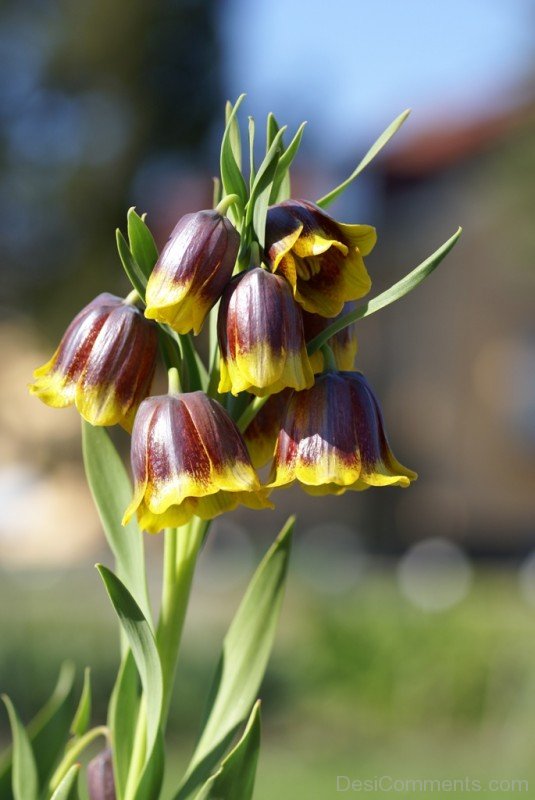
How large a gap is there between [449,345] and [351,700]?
718 cm

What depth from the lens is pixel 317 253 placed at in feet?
2.80

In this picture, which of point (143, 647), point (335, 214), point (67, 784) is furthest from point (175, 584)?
point (335, 214)

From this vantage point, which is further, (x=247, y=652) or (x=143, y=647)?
(x=247, y=652)

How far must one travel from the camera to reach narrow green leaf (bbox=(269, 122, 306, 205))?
91 centimetres

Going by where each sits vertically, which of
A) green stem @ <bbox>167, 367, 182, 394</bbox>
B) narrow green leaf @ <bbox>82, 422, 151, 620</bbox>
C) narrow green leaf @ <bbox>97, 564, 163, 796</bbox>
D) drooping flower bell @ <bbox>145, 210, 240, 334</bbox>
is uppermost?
drooping flower bell @ <bbox>145, 210, 240, 334</bbox>

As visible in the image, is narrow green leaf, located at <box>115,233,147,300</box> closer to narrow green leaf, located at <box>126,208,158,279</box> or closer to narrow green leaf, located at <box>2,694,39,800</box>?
narrow green leaf, located at <box>126,208,158,279</box>

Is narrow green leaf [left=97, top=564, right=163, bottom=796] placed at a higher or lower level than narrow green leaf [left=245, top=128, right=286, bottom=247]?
lower

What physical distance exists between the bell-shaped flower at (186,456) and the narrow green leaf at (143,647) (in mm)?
57

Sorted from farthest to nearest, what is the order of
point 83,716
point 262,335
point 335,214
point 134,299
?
point 335,214, point 83,716, point 134,299, point 262,335

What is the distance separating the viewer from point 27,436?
34.8 feet

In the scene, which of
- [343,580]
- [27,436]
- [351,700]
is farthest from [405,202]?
[351,700]

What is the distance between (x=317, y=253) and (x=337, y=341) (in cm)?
12

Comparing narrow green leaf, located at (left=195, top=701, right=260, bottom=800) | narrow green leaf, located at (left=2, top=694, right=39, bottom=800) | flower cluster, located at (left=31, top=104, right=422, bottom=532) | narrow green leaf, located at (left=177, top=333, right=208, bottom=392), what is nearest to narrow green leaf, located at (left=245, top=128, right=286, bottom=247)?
flower cluster, located at (left=31, top=104, right=422, bottom=532)

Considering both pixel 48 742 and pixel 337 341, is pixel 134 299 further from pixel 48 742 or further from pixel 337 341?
pixel 48 742
